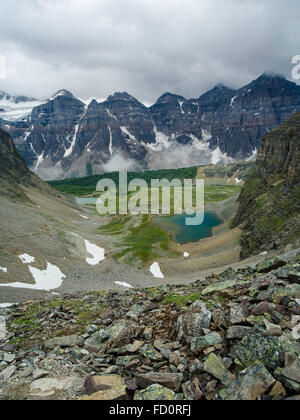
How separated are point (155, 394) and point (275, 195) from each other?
80.3m

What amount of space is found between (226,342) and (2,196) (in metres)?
105

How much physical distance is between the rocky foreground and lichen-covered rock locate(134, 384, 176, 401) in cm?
3

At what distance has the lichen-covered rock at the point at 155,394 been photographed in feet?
29.8

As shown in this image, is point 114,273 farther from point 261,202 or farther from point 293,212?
point 261,202

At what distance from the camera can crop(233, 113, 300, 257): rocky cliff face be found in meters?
60.6

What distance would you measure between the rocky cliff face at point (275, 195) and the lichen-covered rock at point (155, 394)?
147 ft

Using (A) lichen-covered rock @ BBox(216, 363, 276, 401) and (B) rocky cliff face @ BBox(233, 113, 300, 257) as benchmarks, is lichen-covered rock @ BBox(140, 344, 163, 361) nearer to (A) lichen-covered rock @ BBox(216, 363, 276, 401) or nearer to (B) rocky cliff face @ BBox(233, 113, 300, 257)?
(A) lichen-covered rock @ BBox(216, 363, 276, 401)

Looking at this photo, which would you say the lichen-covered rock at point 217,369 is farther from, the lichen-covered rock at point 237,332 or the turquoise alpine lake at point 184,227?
the turquoise alpine lake at point 184,227

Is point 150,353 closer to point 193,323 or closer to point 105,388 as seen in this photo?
point 193,323

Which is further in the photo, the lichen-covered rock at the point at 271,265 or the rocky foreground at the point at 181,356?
the lichen-covered rock at the point at 271,265

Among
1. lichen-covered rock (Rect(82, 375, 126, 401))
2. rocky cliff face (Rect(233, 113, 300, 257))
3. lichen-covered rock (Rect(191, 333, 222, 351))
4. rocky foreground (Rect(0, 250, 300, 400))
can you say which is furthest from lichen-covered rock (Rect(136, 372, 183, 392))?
rocky cliff face (Rect(233, 113, 300, 257))

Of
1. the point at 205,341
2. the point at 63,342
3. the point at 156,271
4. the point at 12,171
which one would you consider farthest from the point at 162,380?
the point at 12,171

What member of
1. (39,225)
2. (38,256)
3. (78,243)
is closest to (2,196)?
(39,225)

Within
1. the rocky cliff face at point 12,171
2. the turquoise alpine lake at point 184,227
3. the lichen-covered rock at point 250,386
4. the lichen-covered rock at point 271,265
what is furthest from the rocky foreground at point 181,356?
the rocky cliff face at point 12,171
